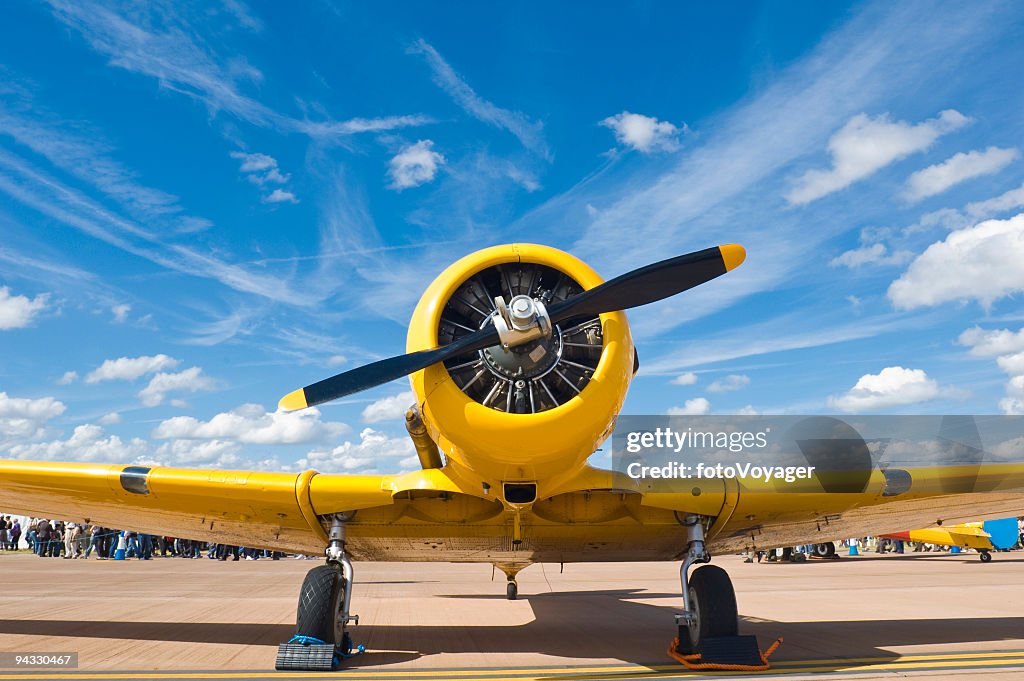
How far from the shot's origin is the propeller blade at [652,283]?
6.03 meters

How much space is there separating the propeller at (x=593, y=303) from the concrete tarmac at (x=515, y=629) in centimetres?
262

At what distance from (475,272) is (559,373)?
1163mm

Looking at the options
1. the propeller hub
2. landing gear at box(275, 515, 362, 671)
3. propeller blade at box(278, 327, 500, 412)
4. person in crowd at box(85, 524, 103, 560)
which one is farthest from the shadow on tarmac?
person in crowd at box(85, 524, 103, 560)

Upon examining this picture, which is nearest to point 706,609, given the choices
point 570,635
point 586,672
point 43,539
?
point 586,672

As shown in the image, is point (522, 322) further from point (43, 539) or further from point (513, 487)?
point (43, 539)

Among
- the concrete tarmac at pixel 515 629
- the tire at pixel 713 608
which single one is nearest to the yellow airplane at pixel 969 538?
the concrete tarmac at pixel 515 629

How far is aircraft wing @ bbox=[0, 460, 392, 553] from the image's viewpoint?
7895mm

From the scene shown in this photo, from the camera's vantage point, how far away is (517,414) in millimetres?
6000

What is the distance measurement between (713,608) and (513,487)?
7.71 feet

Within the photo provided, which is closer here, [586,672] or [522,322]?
[522,322]

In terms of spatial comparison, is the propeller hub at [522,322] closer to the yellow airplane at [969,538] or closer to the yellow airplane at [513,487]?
the yellow airplane at [513,487]

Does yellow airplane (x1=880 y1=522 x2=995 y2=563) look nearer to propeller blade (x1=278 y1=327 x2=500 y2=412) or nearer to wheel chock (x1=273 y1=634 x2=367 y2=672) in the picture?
wheel chock (x1=273 y1=634 x2=367 y2=672)

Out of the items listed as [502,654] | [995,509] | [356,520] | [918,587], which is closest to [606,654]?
Answer: [502,654]

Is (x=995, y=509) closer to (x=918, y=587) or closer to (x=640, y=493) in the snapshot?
(x=640, y=493)
